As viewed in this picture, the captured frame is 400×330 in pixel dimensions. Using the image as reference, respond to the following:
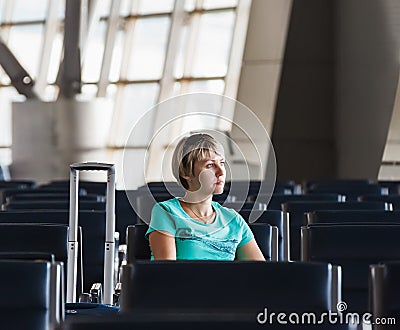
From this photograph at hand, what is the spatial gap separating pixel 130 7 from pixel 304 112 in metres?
4.72

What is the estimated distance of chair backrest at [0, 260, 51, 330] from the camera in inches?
120

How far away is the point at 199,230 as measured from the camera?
4.28m

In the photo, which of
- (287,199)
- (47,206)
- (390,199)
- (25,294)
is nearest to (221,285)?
(25,294)

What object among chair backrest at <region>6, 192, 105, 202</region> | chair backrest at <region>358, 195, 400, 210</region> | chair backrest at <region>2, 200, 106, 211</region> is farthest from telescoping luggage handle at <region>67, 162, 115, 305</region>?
chair backrest at <region>358, 195, 400, 210</region>

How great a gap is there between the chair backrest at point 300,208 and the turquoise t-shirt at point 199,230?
2138 mm

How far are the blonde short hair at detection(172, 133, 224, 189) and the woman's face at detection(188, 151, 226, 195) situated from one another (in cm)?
2

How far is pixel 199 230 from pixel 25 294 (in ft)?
4.22

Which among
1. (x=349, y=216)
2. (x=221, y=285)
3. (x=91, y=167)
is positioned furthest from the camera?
(x=349, y=216)

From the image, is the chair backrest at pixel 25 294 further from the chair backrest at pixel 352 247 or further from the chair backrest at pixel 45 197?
the chair backrest at pixel 45 197

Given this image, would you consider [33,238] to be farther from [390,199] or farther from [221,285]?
[390,199]

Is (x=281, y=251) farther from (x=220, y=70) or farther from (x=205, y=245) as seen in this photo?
(x=220, y=70)

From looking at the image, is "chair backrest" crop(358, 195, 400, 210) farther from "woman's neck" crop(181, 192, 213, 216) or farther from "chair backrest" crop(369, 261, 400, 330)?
"chair backrest" crop(369, 261, 400, 330)

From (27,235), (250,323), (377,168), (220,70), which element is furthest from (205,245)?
(220,70)

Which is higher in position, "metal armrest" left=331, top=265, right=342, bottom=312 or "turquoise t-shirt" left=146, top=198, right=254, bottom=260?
"turquoise t-shirt" left=146, top=198, right=254, bottom=260
